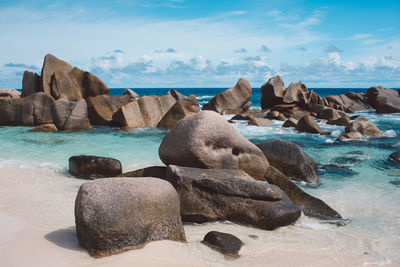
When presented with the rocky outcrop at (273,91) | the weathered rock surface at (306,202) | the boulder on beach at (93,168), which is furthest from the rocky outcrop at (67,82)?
the weathered rock surface at (306,202)

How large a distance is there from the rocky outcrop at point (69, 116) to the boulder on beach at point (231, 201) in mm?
10743

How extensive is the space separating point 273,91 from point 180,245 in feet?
65.4

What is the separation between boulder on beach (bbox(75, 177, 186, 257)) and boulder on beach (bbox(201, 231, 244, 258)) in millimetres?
297

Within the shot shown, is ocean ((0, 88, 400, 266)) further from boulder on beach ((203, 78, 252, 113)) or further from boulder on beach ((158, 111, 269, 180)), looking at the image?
boulder on beach ((203, 78, 252, 113))

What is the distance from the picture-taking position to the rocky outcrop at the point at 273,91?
22859 millimetres

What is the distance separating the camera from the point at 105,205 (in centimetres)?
357

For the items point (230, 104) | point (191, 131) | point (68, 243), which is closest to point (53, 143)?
point (191, 131)

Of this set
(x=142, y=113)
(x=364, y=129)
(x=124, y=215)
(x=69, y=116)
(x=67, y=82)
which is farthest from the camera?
(x=67, y=82)

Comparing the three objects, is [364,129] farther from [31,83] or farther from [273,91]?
[31,83]

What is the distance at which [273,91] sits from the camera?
22781 millimetres

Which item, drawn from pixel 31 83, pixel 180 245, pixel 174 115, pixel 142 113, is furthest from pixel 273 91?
pixel 180 245

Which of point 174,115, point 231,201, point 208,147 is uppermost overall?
point 208,147

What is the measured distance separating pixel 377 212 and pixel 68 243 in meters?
4.57

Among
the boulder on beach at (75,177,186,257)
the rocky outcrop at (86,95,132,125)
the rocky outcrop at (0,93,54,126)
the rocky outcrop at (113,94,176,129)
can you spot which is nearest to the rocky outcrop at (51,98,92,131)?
the rocky outcrop at (86,95,132,125)
